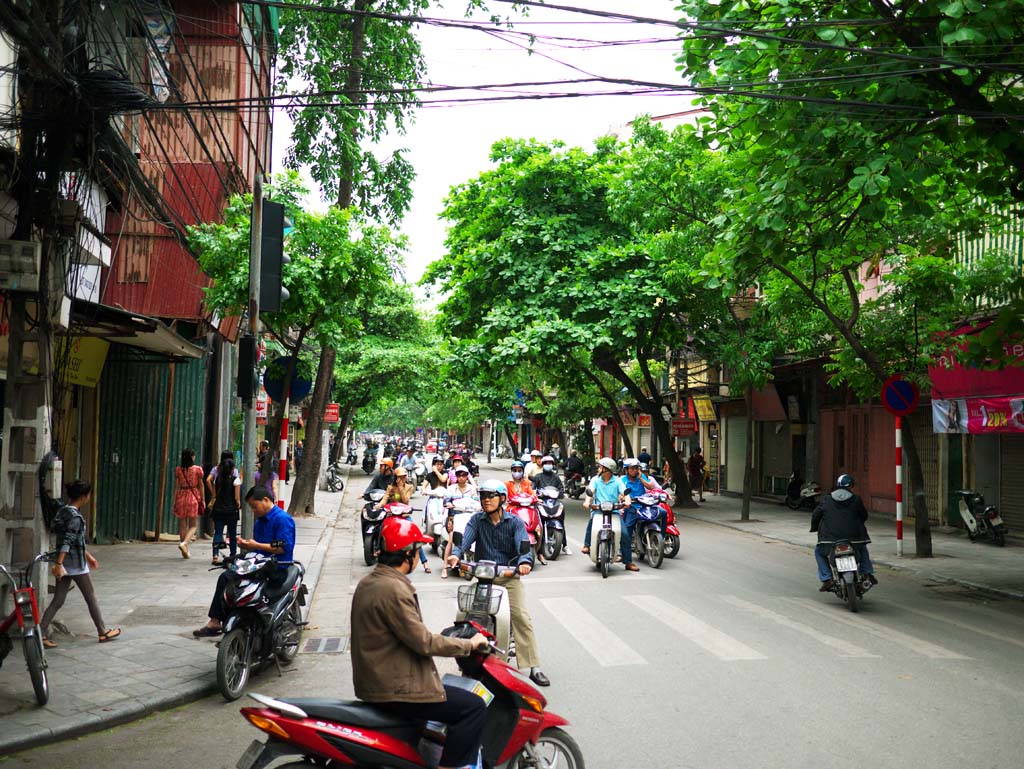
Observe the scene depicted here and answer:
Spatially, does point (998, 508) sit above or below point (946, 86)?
below

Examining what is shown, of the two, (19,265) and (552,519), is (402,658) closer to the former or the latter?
(19,265)

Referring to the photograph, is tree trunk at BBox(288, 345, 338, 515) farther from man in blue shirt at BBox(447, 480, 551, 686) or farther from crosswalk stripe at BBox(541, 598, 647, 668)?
man in blue shirt at BBox(447, 480, 551, 686)

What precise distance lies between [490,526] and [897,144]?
5.89 m

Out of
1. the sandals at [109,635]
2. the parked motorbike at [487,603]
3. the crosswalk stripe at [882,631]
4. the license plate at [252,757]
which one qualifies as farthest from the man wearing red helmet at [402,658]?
the crosswalk stripe at [882,631]

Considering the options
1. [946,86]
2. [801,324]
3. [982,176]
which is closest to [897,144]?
[946,86]

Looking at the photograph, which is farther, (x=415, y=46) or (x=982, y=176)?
(x=415, y=46)

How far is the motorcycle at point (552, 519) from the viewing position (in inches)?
618

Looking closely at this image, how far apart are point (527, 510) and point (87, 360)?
7.38 m

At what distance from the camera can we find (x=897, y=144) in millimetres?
9633

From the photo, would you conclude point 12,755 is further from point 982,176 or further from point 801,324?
point 801,324

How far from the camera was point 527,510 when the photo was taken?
45.5 ft

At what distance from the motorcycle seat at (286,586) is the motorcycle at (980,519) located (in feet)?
47.8

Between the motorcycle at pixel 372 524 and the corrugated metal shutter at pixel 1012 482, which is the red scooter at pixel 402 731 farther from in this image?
the corrugated metal shutter at pixel 1012 482

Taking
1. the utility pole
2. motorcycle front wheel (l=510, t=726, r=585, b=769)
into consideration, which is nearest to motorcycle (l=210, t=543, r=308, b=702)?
the utility pole
